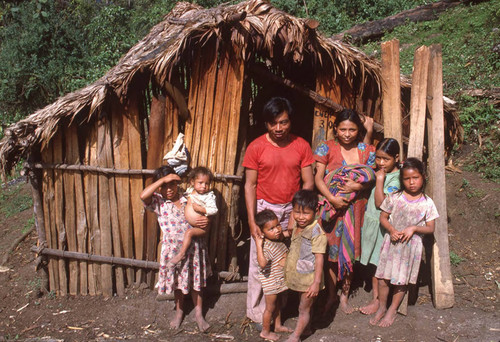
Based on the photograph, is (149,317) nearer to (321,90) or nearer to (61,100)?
(61,100)

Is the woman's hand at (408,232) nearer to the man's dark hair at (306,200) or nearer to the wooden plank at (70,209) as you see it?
the man's dark hair at (306,200)

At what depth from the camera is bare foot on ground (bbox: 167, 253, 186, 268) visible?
385cm

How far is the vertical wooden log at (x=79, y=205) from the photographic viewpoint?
13.9 ft

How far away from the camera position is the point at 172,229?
12.7 feet

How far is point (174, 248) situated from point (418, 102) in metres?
2.76

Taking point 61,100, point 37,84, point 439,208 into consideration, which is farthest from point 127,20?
point 439,208

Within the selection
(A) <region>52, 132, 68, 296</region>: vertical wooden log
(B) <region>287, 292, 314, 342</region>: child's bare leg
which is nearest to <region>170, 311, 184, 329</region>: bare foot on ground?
(B) <region>287, 292, 314, 342</region>: child's bare leg

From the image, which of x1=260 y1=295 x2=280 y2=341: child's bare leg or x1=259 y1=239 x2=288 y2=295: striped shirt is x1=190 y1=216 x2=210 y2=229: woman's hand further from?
x1=260 y1=295 x2=280 y2=341: child's bare leg

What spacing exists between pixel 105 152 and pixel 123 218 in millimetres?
702

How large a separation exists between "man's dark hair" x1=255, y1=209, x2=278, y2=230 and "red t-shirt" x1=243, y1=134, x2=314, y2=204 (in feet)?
0.97

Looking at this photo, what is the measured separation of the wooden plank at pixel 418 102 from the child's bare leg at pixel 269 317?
1928 millimetres

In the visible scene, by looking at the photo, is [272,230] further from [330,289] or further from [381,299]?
[381,299]

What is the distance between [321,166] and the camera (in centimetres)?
387

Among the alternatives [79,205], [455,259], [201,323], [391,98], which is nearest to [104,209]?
[79,205]
